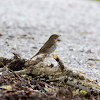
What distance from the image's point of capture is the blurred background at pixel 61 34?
522 cm

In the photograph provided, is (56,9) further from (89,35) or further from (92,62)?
(92,62)

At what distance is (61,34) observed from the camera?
8398 millimetres

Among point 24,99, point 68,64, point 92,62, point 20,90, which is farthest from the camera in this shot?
point 92,62

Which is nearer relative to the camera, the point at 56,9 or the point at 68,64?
the point at 68,64

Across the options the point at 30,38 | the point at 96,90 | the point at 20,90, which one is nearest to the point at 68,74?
the point at 96,90

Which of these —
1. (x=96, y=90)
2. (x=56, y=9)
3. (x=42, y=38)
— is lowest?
(x=96, y=90)

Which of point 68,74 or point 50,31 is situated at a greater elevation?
point 50,31

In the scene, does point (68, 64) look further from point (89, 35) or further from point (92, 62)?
point (89, 35)

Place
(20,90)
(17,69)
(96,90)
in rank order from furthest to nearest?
(17,69) < (96,90) < (20,90)

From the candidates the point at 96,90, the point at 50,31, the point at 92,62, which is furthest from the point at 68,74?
the point at 50,31

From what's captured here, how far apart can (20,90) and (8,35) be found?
4.77 m

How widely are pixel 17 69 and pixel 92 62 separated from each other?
2.43 meters

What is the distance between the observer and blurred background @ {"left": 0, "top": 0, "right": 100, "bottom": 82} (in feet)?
17.1

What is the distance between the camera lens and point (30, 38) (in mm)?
7168
